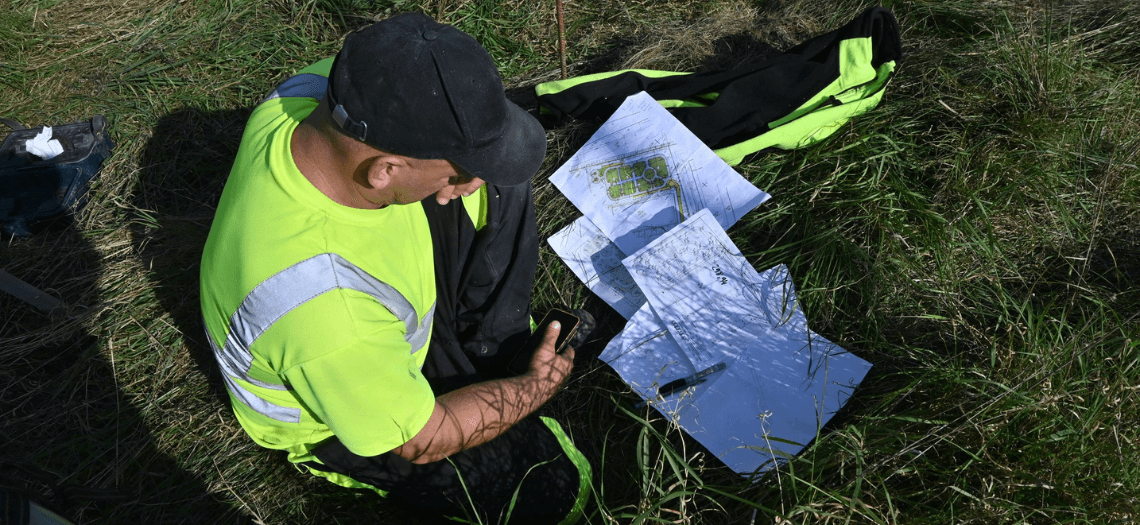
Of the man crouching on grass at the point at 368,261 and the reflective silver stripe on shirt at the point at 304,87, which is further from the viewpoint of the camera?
the reflective silver stripe on shirt at the point at 304,87

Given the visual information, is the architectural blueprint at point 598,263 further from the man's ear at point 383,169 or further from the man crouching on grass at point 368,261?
the man's ear at point 383,169

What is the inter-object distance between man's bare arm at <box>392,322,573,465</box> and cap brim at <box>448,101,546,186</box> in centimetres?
64

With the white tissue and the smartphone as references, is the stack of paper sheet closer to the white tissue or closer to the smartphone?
the smartphone

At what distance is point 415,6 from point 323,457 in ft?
7.23

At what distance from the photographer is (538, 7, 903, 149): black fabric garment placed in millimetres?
2539

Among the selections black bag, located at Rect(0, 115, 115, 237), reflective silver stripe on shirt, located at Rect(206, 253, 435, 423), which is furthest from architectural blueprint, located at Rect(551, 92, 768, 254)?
black bag, located at Rect(0, 115, 115, 237)

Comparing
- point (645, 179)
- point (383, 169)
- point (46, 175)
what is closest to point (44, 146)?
point (46, 175)

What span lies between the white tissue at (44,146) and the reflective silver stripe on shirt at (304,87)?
153 centimetres

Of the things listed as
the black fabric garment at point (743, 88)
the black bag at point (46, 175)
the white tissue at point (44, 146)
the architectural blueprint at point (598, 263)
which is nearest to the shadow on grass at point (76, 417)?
the black bag at point (46, 175)

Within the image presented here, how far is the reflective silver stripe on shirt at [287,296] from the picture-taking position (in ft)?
4.57

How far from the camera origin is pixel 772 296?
7.41 feet

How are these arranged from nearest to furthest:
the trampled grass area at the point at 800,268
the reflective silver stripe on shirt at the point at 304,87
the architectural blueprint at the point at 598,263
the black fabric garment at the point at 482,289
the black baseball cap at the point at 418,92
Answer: the black baseball cap at the point at 418,92 < the trampled grass area at the point at 800,268 < the reflective silver stripe on shirt at the point at 304,87 < the black fabric garment at the point at 482,289 < the architectural blueprint at the point at 598,263

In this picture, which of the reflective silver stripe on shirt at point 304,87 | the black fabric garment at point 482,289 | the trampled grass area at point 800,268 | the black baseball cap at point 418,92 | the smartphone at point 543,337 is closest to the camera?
the black baseball cap at point 418,92

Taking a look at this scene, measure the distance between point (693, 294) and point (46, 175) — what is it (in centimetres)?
270
